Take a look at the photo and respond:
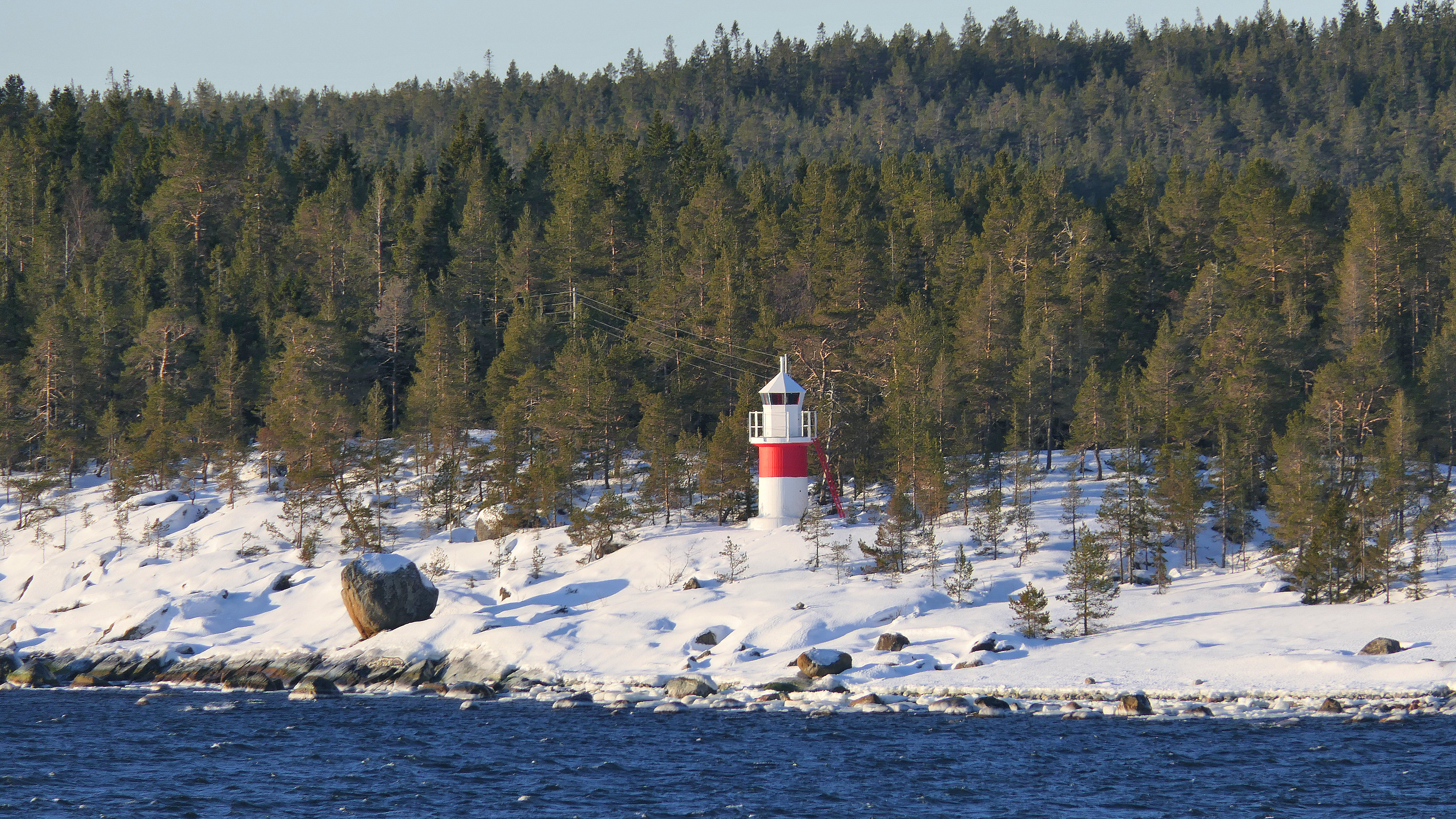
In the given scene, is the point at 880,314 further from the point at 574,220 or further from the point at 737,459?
the point at 574,220

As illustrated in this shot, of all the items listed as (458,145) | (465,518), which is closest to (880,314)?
(465,518)

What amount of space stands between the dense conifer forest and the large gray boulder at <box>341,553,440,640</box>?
288 inches

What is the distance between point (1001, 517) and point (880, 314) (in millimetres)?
13475

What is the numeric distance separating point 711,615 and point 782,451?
902 cm

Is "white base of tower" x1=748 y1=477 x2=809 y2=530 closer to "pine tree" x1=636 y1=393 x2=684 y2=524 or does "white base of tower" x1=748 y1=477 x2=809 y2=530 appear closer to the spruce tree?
"pine tree" x1=636 y1=393 x2=684 y2=524

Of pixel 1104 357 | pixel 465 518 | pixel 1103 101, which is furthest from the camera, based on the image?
pixel 1103 101

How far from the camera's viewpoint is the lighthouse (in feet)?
165

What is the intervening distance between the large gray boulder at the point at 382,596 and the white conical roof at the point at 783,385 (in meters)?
14.5

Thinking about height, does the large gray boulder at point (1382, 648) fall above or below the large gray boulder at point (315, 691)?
above

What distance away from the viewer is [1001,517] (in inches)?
1913

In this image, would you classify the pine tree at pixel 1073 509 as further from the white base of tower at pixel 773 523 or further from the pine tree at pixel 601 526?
the pine tree at pixel 601 526

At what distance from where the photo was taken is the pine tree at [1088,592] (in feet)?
131

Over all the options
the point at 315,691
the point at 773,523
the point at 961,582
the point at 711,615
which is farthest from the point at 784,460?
the point at 315,691

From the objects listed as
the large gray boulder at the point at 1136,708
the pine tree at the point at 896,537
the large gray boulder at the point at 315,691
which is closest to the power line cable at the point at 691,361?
the pine tree at the point at 896,537
